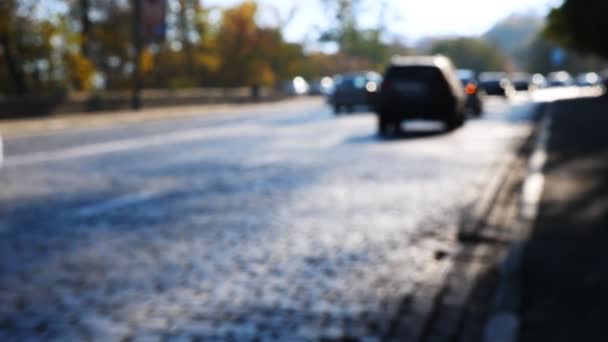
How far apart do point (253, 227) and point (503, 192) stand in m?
3.78

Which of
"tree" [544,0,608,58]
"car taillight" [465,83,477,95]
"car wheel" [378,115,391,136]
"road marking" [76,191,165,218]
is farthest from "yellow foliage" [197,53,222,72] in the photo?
"road marking" [76,191,165,218]

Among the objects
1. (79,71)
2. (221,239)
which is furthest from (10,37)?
(221,239)

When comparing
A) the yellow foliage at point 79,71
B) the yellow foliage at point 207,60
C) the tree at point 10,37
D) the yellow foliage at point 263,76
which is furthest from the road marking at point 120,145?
the yellow foliage at point 263,76

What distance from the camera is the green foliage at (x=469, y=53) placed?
164875 mm

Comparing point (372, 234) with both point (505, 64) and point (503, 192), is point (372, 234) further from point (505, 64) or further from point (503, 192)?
point (505, 64)

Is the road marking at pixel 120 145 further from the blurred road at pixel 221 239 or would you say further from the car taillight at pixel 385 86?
the car taillight at pixel 385 86

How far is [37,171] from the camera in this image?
1155 centimetres

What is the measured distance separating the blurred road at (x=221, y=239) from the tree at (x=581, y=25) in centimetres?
1105

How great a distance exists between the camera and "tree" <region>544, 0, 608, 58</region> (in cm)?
2373

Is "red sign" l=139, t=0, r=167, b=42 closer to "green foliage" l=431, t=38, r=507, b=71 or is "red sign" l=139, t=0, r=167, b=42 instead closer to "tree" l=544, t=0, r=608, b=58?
"tree" l=544, t=0, r=608, b=58

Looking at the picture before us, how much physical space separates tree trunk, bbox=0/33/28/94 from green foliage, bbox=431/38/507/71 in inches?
5015

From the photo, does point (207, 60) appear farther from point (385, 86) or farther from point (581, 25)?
point (385, 86)

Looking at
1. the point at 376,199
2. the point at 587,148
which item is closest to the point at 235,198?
the point at 376,199

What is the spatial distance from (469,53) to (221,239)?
16434 cm
